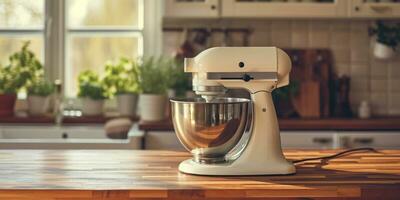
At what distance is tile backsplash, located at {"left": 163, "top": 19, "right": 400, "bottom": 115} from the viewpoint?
4.15m

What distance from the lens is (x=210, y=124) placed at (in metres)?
1.80

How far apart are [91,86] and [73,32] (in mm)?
467

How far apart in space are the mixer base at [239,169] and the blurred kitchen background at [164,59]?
69.0 inches

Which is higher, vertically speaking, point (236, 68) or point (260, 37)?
point (260, 37)

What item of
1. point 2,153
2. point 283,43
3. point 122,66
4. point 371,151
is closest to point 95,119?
point 122,66

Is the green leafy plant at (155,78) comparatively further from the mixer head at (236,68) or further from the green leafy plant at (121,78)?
the mixer head at (236,68)

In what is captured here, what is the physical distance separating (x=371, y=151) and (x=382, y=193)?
0.69 m

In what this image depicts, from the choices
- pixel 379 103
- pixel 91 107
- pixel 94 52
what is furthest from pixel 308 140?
pixel 94 52

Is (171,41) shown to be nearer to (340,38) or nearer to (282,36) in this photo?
(282,36)

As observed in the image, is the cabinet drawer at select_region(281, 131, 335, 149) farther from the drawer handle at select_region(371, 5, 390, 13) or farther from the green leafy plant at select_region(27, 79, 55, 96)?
the green leafy plant at select_region(27, 79, 55, 96)

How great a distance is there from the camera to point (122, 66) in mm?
4117

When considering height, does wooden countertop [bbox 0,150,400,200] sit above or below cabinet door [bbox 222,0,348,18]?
below

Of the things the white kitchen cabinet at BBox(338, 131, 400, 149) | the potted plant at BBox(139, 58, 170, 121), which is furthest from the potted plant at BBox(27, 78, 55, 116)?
the white kitchen cabinet at BBox(338, 131, 400, 149)

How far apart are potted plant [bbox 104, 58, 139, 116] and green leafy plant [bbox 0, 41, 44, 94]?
0.44 m
